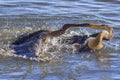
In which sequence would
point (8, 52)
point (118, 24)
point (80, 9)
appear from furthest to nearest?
point (80, 9) → point (118, 24) → point (8, 52)

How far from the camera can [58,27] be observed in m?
8.95

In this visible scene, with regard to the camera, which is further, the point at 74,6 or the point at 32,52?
the point at 74,6

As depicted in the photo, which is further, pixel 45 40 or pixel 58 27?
pixel 58 27

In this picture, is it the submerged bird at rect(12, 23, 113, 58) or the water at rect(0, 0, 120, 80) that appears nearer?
the water at rect(0, 0, 120, 80)

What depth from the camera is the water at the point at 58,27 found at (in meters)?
6.39

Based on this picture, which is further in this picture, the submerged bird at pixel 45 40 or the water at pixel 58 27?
the submerged bird at pixel 45 40

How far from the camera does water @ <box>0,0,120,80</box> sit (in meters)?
6.39

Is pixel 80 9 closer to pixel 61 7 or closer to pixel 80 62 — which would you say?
pixel 61 7

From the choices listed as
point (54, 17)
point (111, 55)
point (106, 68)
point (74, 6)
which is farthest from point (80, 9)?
point (106, 68)

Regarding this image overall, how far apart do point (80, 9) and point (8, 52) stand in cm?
361

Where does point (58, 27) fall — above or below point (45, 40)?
below

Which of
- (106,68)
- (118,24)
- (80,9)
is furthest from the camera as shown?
(80,9)

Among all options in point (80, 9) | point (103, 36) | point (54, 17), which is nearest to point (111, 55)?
point (103, 36)

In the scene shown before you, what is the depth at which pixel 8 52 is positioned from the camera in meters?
7.23
